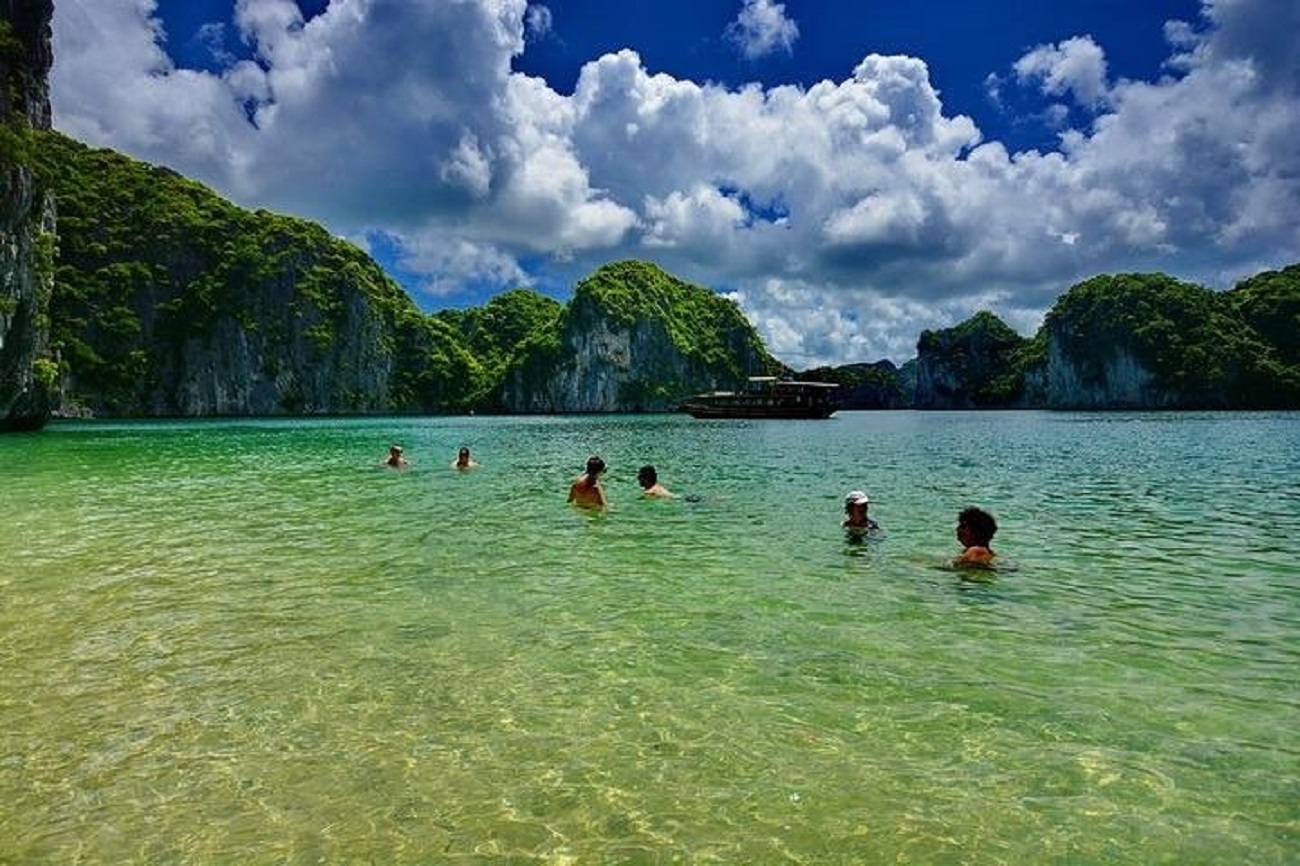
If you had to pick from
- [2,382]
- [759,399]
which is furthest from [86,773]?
[759,399]

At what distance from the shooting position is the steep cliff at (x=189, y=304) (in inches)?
6152

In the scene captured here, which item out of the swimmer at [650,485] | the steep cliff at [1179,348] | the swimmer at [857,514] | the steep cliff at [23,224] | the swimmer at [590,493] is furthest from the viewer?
the steep cliff at [1179,348]

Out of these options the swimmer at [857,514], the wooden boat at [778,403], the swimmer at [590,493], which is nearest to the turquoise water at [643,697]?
the swimmer at [857,514]

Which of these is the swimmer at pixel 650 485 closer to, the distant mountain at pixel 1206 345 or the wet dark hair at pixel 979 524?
the wet dark hair at pixel 979 524

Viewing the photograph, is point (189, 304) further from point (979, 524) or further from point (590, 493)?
point (979, 524)

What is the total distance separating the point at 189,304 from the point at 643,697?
198 meters

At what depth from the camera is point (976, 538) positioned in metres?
12.2

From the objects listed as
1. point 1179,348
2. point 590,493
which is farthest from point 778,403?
point 1179,348

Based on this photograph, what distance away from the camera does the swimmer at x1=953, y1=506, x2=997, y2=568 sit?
1209 cm

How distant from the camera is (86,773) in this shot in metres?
5.14

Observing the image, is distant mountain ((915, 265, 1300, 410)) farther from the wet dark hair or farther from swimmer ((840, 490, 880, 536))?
the wet dark hair

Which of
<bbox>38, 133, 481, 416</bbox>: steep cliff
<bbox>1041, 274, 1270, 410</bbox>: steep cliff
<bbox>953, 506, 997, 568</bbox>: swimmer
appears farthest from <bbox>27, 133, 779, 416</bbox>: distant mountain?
<bbox>1041, 274, 1270, 410</bbox>: steep cliff

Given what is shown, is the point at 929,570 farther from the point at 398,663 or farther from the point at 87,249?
the point at 87,249

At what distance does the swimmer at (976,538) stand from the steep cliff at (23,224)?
63649 mm
